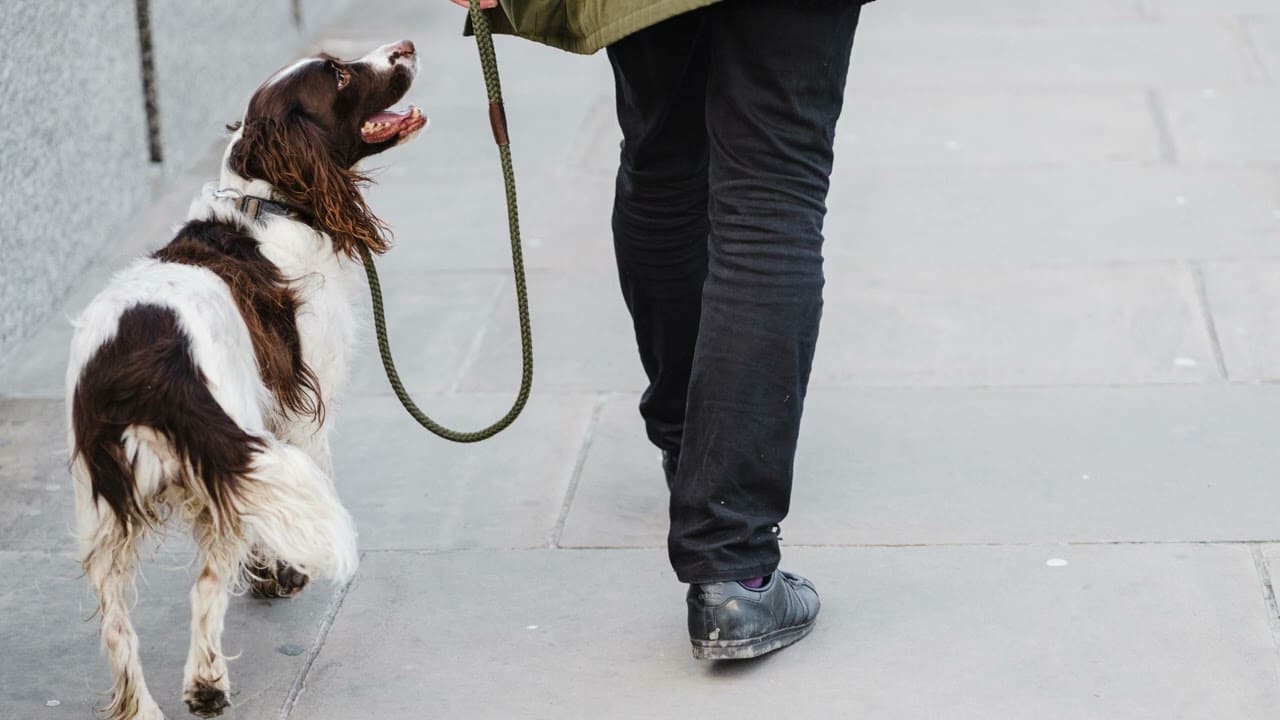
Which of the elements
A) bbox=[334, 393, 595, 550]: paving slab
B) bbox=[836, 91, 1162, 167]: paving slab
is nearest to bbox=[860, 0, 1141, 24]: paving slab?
bbox=[836, 91, 1162, 167]: paving slab

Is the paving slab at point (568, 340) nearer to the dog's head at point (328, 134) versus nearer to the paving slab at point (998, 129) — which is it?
the dog's head at point (328, 134)

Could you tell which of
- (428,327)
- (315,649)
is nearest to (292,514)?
(315,649)

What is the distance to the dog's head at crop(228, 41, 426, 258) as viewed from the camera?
329cm

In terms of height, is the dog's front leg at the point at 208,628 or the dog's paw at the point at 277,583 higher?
the dog's front leg at the point at 208,628

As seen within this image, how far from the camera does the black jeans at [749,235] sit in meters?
2.91

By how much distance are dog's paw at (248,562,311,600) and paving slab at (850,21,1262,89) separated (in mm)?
4458

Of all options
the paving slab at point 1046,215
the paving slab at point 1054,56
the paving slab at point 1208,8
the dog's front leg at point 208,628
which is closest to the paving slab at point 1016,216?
the paving slab at point 1046,215

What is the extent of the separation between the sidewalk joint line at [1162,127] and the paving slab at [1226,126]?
0.8 inches

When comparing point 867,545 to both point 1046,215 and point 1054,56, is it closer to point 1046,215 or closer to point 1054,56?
point 1046,215

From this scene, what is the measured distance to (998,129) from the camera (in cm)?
665

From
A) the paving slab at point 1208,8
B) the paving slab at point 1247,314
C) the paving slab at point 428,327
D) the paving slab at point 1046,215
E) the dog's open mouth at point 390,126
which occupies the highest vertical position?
the dog's open mouth at point 390,126

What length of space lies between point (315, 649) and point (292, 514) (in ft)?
2.07

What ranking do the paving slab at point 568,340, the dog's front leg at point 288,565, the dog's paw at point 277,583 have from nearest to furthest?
the dog's front leg at point 288,565 → the dog's paw at point 277,583 → the paving slab at point 568,340

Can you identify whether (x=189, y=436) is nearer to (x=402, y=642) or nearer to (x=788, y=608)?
(x=402, y=642)
